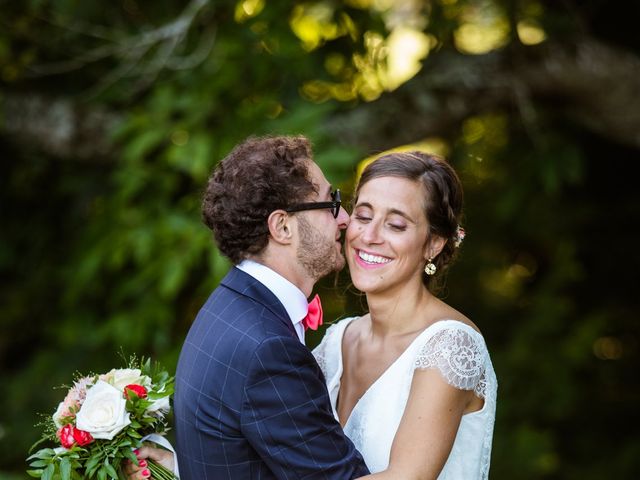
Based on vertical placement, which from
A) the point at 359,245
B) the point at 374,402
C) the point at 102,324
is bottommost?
the point at 102,324

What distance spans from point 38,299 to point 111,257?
65.7 inches

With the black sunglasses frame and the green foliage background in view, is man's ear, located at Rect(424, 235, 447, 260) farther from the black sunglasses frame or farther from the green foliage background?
the green foliage background

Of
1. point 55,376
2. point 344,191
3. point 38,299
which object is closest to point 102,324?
point 55,376

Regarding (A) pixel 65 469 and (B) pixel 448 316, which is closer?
(A) pixel 65 469

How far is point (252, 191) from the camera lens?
2973mm

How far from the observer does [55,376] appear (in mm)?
6336

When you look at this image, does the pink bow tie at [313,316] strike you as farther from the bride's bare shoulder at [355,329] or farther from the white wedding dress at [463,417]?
the bride's bare shoulder at [355,329]

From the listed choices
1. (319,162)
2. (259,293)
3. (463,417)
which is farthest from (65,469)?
(319,162)

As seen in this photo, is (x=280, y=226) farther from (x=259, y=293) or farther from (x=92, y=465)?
(x=92, y=465)

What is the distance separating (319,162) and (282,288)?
206cm

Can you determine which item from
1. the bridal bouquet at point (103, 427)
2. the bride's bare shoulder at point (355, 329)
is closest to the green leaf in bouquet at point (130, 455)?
the bridal bouquet at point (103, 427)

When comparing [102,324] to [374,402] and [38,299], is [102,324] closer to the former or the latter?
[38,299]

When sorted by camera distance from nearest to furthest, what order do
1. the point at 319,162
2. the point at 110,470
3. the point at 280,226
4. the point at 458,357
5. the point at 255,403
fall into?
the point at 255,403 → the point at 110,470 → the point at 280,226 → the point at 458,357 → the point at 319,162

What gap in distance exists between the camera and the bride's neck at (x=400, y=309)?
350 cm
